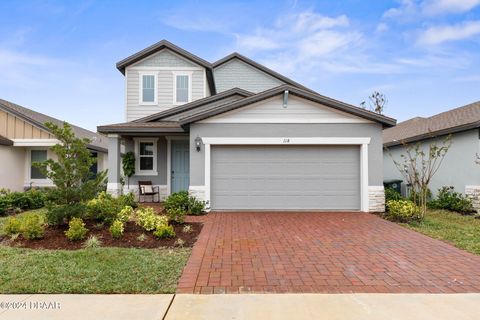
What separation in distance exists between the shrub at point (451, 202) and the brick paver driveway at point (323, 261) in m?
4.54

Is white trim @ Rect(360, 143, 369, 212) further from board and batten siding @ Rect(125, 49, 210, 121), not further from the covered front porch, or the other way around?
board and batten siding @ Rect(125, 49, 210, 121)

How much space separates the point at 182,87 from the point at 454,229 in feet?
38.4

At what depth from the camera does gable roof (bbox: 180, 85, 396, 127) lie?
966 cm

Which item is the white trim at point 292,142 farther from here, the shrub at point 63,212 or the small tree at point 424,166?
the shrub at point 63,212

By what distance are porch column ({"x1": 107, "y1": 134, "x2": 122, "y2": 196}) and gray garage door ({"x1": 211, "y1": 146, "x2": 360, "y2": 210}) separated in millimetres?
3959

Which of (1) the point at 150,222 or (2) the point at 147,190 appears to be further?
(2) the point at 147,190

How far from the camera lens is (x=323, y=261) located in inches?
196

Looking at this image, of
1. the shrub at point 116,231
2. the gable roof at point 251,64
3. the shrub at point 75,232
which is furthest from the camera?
the gable roof at point 251,64

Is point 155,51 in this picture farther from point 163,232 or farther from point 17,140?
point 163,232

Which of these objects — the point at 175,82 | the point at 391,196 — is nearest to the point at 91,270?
the point at 391,196

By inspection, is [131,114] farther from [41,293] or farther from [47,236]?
[41,293]

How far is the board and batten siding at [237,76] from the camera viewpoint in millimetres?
18234
